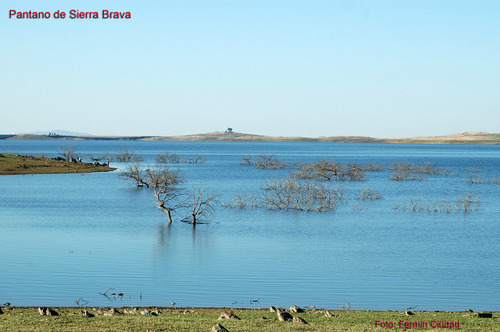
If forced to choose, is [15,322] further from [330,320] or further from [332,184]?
[332,184]

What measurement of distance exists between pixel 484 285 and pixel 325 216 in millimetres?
20388

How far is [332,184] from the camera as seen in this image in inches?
2783

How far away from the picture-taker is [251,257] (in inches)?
1098

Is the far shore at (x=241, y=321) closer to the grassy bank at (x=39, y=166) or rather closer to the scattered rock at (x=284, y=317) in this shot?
the scattered rock at (x=284, y=317)

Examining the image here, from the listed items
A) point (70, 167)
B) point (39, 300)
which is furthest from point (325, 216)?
point (70, 167)

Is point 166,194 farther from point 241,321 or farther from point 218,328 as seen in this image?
point 218,328

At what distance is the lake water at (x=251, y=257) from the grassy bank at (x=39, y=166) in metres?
32.6

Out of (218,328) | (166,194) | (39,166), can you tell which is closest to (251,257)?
(166,194)

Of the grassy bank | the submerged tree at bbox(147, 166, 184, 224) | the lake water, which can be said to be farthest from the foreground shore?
the grassy bank

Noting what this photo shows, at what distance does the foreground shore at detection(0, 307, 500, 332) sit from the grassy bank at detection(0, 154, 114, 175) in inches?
2641

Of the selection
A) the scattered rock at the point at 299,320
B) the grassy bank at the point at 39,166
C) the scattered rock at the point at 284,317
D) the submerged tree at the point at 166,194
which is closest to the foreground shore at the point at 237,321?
the scattered rock at the point at 299,320

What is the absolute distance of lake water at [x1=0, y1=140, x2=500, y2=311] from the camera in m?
21.0

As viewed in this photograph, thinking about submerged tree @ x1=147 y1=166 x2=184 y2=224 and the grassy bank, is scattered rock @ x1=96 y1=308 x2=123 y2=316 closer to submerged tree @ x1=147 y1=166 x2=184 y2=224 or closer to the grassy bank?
submerged tree @ x1=147 y1=166 x2=184 y2=224

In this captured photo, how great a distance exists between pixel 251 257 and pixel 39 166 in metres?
64.1
